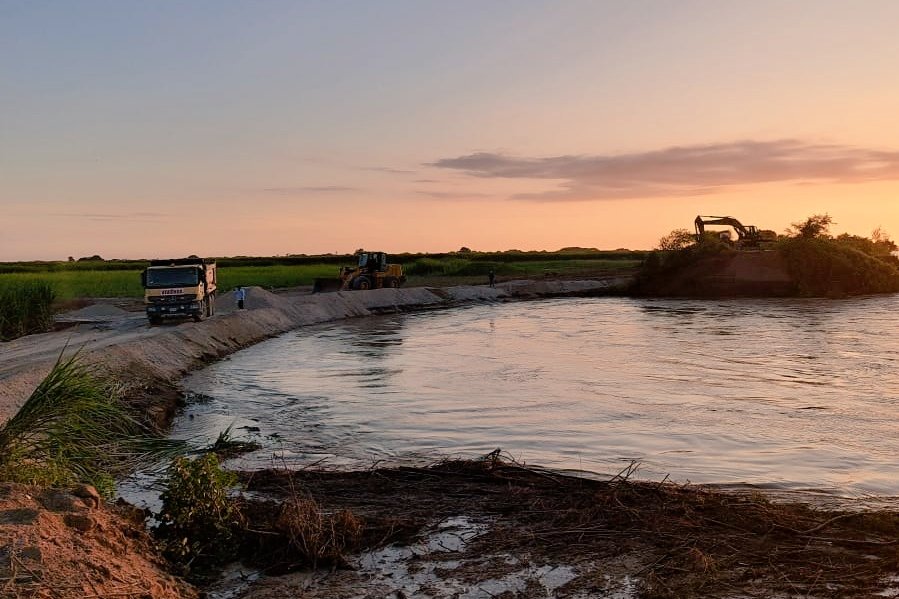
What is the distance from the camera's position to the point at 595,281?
229ft

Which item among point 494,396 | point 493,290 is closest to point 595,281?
point 493,290

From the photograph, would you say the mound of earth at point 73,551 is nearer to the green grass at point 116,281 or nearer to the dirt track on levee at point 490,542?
the dirt track on levee at point 490,542

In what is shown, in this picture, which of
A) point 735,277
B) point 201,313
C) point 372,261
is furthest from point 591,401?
point 735,277

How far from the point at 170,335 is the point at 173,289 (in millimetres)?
6277

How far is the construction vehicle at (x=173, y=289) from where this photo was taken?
3169cm

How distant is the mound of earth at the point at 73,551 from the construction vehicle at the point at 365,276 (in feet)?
140

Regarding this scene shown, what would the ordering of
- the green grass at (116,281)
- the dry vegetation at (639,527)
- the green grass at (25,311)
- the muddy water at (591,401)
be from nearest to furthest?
the dry vegetation at (639,527), the muddy water at (591,401), the green grass at (25,311), the green grass at (116,281)

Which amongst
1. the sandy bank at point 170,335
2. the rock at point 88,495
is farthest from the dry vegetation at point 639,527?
the sandy bank at point 170,335

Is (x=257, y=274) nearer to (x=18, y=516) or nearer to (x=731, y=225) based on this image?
(x=731, y=225)

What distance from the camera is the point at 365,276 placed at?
51.5 m

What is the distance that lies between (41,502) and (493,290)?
182ft

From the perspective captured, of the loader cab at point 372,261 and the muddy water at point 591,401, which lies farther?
the loader cab at point 372,261

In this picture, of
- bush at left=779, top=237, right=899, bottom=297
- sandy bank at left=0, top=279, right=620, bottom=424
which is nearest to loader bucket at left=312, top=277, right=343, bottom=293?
sandy bank at left=0, top=279, right=620, bottom=424

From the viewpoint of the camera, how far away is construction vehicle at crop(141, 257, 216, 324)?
104 ft
